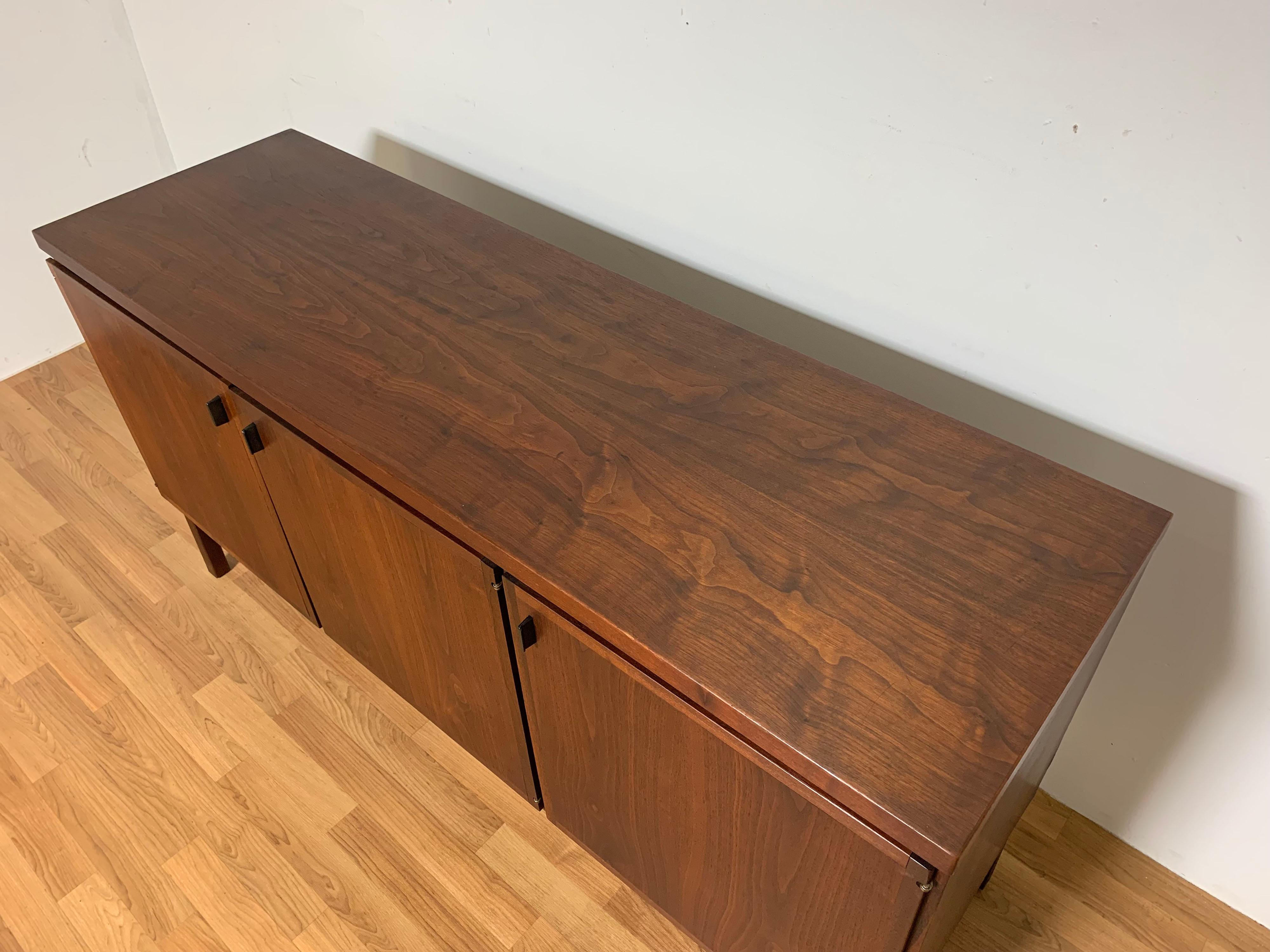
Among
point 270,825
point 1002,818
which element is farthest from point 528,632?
point 270,825

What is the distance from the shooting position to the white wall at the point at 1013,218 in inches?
31.5

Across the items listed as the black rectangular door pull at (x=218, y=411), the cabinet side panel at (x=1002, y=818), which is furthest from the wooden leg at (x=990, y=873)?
the black rectangular door pull at (x=218, y=411)

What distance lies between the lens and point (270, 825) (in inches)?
53.1

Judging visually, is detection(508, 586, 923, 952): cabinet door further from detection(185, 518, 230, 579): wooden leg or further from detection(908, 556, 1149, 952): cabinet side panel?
detection(185, 518, 230, 579): wooden leg

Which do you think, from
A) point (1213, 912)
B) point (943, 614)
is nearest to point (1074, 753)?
point (1213, 912)

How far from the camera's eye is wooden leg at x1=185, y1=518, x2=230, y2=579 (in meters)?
1.60

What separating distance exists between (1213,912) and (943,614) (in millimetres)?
846

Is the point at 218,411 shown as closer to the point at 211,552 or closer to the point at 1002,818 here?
the point at 211,552

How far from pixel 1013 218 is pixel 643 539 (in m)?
0.49

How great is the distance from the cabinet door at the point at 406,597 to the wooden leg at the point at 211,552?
1.44 ft

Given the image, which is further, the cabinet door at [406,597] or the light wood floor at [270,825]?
the light wood floor at [270,825]

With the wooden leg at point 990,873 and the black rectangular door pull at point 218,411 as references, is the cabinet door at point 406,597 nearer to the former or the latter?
the black rectangular door pull at point 218,411

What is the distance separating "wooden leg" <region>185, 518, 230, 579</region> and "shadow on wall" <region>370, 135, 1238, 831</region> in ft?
2.58

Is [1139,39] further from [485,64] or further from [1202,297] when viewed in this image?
[485,64]
